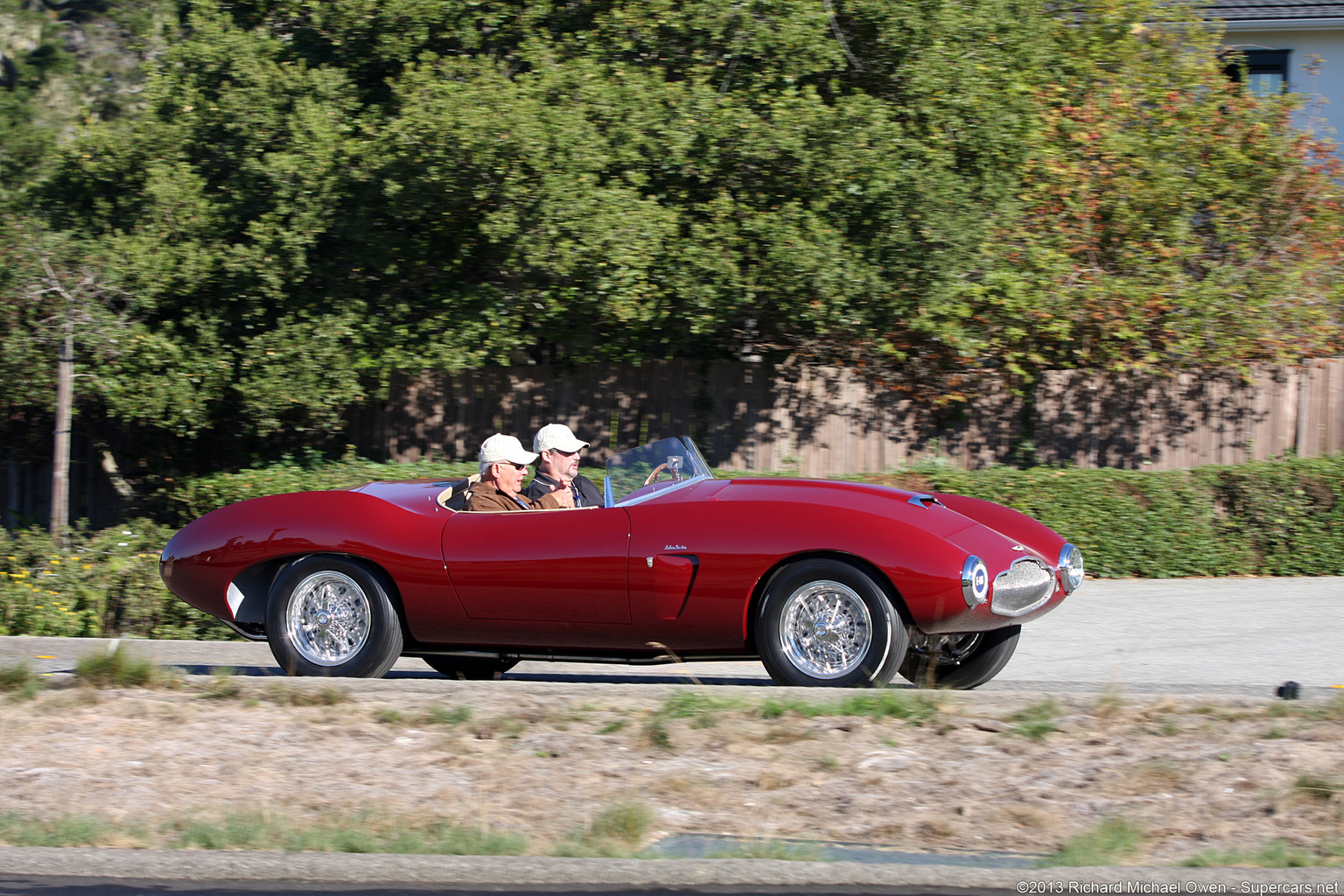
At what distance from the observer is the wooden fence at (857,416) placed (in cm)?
1398

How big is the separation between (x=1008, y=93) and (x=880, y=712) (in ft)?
27.9

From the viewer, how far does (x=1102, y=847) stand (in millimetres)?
4145

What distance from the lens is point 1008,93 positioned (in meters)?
12.5

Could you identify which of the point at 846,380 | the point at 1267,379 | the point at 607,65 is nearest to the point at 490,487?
the point at 607,65

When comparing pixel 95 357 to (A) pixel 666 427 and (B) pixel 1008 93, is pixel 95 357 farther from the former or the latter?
(B) pixel 1008 93

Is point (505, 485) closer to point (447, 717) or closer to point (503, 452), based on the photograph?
point (503, 452)

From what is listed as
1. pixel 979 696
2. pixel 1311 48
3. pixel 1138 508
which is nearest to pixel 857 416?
pixel 1138 508

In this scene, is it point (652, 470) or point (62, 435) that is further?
point (62, 435)

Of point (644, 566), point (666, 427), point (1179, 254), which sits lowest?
point (644, 566)

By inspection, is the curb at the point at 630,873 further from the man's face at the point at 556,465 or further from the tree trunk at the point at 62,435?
the tree trunk at the point at 62,435

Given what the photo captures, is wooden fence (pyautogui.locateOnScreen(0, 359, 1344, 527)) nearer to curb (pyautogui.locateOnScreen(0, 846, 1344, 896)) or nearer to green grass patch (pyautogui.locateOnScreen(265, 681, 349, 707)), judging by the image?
green grass patch (pyautogui.locateOnScreen(265, 681, 349, 707))

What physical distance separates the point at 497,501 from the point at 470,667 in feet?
4.39

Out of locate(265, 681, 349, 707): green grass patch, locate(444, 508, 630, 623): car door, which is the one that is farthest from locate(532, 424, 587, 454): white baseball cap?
locate(265, 681, 349, 707): green grass patch

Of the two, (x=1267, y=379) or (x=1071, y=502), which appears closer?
(x=1071, y=502)
